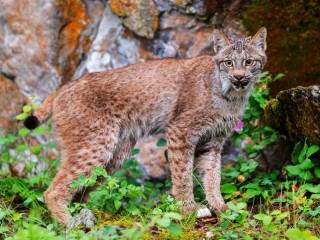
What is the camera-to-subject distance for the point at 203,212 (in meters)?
5.29

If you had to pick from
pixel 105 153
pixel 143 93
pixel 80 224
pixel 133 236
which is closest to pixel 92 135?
pixel 105 153

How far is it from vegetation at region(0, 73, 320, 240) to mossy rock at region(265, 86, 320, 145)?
0.13m

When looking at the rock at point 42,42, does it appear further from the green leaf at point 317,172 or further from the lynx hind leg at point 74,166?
the green leaf at point 317,172

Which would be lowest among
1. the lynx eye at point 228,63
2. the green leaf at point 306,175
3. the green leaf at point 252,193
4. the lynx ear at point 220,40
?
the green leaf at point 252,193

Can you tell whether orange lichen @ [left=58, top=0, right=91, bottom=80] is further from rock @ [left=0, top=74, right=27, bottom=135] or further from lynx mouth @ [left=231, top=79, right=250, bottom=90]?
lynx mouth @ [left=231, top=79, right=250, bottom=90]

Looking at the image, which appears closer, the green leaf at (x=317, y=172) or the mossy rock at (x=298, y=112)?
the mossy rock at (x=298, y=112)

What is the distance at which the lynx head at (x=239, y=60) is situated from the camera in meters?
5.30

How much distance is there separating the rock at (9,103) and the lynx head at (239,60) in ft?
Result: 10.2

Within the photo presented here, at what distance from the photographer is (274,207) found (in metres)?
5.29

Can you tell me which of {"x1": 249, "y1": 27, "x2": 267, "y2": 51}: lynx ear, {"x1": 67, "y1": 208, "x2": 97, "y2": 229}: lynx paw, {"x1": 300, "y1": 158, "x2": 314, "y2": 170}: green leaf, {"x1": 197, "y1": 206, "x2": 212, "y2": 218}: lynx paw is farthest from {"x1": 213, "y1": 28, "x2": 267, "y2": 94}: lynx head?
{"x1": 67, "y1": 208, "x2": 97, "y2": 229}: lynx paw

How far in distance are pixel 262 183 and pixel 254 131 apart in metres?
0.76

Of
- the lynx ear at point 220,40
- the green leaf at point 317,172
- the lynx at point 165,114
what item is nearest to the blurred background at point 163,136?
the green leaf at point 317,172

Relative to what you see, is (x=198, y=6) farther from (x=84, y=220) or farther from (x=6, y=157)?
(x=84, y=220)

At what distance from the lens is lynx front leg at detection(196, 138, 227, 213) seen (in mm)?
5512
